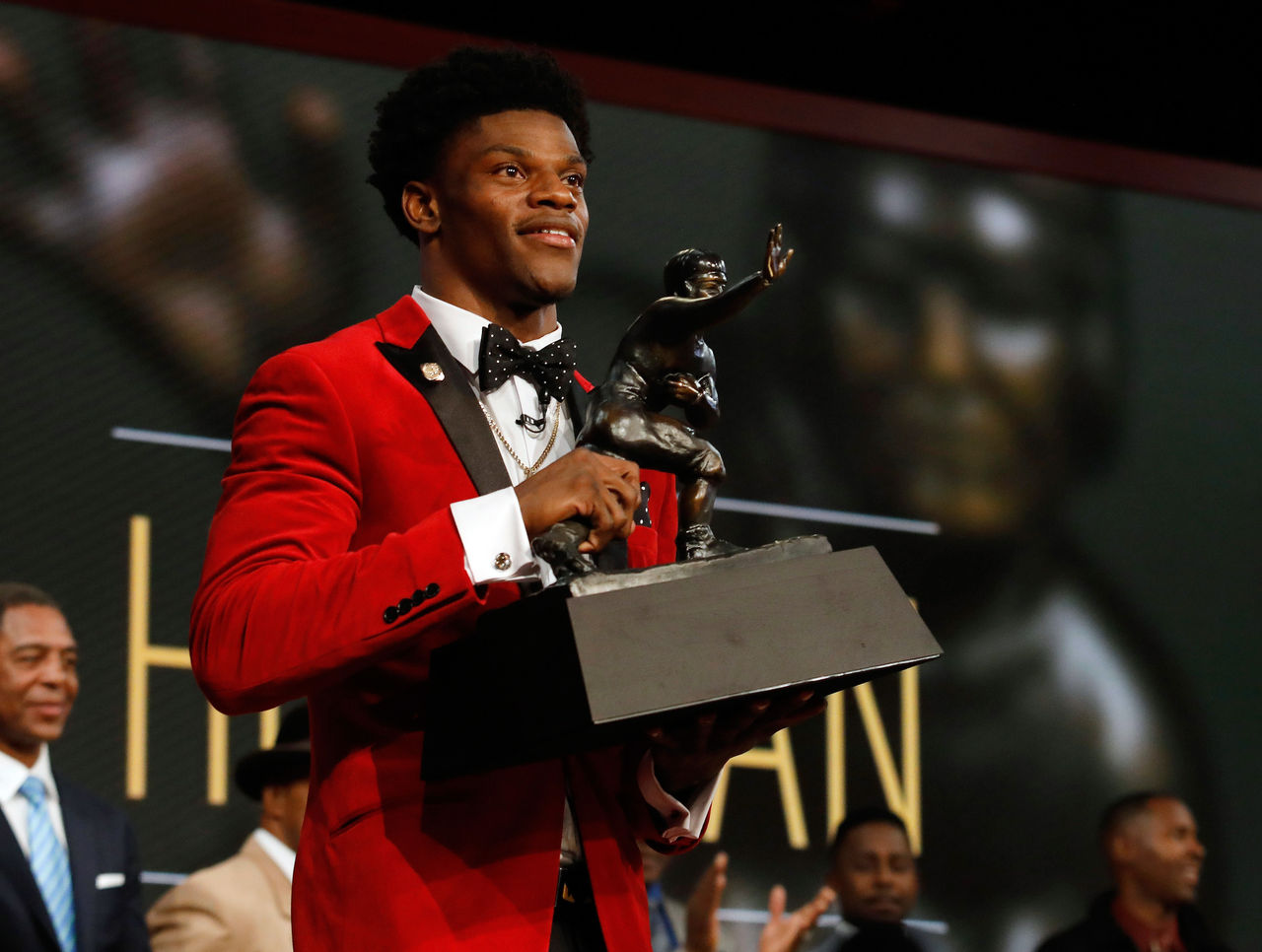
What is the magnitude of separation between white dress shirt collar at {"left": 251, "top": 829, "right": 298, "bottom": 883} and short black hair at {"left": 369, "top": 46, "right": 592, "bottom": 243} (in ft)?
6.71

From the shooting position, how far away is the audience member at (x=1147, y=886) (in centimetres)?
420

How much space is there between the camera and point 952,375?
451 centimetres

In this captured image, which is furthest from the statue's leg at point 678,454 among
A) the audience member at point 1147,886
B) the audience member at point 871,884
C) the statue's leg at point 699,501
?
the audience member at point 1147,886

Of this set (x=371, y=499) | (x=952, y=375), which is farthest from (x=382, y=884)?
(x=952, y=375)

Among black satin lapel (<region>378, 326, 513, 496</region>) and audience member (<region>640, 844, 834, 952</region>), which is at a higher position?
black satin lapel (<region>378, 326, 513, 496</region>)

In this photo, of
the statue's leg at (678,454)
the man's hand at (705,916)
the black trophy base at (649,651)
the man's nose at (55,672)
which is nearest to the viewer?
the black trophy base at (649,651)

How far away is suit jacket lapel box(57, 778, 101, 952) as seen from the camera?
11.4 ft

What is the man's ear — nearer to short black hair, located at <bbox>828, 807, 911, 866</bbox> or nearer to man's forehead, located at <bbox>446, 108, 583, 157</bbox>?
man's forehead, located at <bbox>446, 108, 583, 157</bbox>

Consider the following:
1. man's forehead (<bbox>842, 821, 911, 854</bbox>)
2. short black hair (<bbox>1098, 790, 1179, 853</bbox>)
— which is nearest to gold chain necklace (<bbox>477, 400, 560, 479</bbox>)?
man's forehead (<bbox>842, 821, 911, 854</bbox>)

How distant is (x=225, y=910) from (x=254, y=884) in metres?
0.08

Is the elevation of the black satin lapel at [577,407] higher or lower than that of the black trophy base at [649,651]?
higher

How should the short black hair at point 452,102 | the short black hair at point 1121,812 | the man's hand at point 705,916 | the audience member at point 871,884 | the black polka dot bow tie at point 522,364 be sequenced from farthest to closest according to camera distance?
the short black hair at point 1121,812, the audience member at point 871,884, the man's hand at point 705,916, the short black hair at point 452,102, the black polka dot bow tie at point 522,364

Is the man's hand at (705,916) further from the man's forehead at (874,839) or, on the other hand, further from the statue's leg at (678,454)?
the statue's leg at (678,454)

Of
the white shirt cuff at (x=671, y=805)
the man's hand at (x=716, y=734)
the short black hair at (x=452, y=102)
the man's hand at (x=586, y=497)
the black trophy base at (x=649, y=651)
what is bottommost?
the white shirt cuff at (x=671, y=805)
